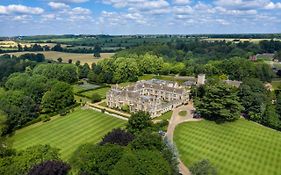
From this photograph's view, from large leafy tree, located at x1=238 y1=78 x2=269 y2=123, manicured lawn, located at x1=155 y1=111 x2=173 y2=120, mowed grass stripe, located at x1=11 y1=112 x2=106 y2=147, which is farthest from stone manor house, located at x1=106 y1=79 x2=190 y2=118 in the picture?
large leafy tree, located at x1=238 y1=78 x2=269 y2=123

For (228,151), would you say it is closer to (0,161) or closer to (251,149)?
(251,149)

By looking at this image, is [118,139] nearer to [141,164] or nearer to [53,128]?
[141,164]

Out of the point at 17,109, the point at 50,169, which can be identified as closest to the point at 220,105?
the point at 50,169

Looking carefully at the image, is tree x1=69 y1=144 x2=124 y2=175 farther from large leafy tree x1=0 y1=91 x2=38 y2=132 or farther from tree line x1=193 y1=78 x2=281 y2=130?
large leafy tree x1=0 y1=91 x2=38 y2=132

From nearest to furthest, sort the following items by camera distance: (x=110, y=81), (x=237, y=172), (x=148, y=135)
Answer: (x=148, y=135) → (x=237, y=172) → (x=110, y=81)

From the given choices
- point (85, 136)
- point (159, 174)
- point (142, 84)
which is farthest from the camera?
point (142, 84)

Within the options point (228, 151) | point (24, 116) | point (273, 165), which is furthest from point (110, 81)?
point (273, 165)

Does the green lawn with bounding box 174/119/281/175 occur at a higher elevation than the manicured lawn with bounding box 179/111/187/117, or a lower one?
lower
